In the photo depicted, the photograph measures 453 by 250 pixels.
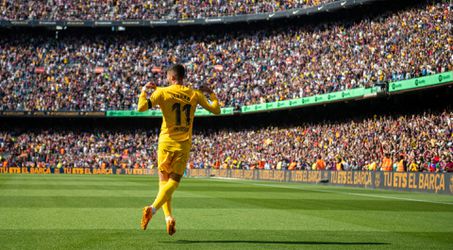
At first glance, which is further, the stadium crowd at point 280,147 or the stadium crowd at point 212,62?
the stadium crowd at point 212,62

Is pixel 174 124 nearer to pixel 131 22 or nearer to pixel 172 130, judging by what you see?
pixel 172 130

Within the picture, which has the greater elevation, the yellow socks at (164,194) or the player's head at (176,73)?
the player's head at (176,73)

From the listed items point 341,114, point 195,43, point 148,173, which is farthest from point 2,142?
point 341,114

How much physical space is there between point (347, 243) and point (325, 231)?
1.54 metres

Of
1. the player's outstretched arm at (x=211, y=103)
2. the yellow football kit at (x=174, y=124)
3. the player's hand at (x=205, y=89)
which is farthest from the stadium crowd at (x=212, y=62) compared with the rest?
the yellow football kit at (x=174, y=124)

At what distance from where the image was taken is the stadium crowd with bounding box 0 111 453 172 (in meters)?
36.4

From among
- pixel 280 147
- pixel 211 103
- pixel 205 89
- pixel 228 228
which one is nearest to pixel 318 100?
pixel 280 147

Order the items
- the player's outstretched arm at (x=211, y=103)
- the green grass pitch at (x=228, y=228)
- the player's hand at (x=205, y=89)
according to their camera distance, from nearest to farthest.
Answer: the green grass pitch at (x=228, y=228) < the player's hand at (x=205, y=89) < the player's outstretched arm at (x=211, y=103)

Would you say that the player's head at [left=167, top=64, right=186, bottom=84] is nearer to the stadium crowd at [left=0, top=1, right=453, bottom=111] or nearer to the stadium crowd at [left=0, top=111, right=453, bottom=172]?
the stadium crowd at [left=0, top=111, right=453, bottom=172]

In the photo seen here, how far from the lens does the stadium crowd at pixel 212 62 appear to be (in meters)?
49.0

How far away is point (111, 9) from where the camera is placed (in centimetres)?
7162

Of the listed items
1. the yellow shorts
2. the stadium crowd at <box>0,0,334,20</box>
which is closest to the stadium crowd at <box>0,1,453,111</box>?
the stadium crowd at <box>0,0,334,20</box>

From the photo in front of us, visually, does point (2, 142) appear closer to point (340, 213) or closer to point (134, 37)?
point (134, 37)

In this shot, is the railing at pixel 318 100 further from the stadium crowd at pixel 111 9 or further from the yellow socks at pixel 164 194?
the yellow socks at pixel 164 194
